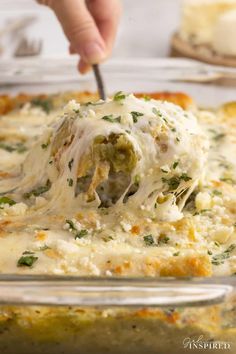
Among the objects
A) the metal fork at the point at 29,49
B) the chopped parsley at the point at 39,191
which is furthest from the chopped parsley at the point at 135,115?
the metal fork at the point at 29,49

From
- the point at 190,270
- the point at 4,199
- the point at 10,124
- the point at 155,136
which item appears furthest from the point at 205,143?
the point at 10,124

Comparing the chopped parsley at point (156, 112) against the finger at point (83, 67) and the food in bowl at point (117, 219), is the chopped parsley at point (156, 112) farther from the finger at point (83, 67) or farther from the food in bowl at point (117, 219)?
the finger at point (83, 67)

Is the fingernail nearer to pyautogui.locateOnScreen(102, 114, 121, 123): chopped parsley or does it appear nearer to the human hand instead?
the human hand

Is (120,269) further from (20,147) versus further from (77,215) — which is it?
(20,147)

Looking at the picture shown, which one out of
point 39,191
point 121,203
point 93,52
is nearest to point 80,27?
point 93,52

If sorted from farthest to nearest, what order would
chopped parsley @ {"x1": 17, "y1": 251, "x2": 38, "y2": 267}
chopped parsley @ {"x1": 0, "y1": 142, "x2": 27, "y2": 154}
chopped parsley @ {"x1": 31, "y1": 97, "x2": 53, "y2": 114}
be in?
chopped parsley @ {"x1": 31, "y1": 97, "x2": 53, "y2": 114} → chopped parsley @ {"x1": 0, "y1": 142, "x2": 27, "y2": 154} → chopped parsley @ {"x1": 17, "y1": 251, "x2": 38, "y2": 267}

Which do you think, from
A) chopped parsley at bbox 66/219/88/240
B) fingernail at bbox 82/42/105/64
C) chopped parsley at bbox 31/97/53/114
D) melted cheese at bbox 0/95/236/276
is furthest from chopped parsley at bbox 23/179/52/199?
chopped parsley at bbox 31/97/53/114
